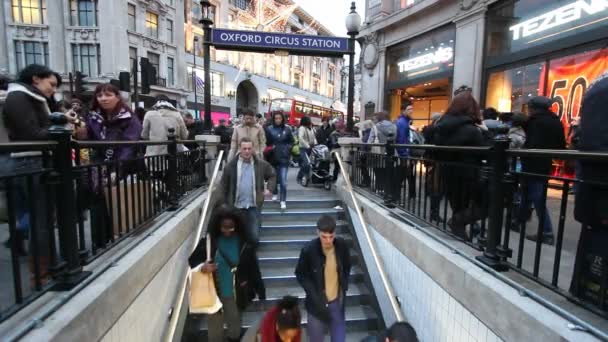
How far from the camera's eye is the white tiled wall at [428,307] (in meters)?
2.69

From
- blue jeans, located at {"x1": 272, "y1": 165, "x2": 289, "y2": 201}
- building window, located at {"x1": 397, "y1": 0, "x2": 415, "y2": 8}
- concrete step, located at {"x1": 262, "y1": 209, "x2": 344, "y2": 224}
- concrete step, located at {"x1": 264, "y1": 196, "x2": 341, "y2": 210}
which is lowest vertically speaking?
concrete step, located at {"x1": 262, "y1": 209, "x2": 344, "y2": 224}

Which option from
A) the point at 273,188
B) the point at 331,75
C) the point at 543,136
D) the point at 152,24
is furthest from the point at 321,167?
the point at 331,75

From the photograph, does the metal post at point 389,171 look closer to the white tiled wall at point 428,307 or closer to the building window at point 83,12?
the white tiled wall at point 428,307

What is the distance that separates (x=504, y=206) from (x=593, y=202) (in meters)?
1.04

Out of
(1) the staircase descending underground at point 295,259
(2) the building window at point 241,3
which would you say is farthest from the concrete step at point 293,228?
(2) the building window at point 241,3

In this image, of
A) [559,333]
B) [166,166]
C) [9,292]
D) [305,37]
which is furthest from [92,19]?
[559,333]

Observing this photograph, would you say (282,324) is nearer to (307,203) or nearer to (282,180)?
(282,180)

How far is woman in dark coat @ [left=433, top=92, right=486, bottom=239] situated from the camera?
3365mm

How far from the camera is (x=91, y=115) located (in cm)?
358

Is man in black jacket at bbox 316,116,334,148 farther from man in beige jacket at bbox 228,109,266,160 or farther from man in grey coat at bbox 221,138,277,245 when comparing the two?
man in grey coat at bbox 221,138,277,245

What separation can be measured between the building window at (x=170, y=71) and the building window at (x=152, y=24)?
2492 millimetres

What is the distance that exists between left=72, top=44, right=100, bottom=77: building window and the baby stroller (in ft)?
89.3

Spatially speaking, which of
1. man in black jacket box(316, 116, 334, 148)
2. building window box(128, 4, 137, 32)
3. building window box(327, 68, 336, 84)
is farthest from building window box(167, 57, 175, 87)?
building window box(327, 68, 336, 84)

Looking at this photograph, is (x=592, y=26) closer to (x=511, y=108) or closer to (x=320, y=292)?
(x=511, y=108)
